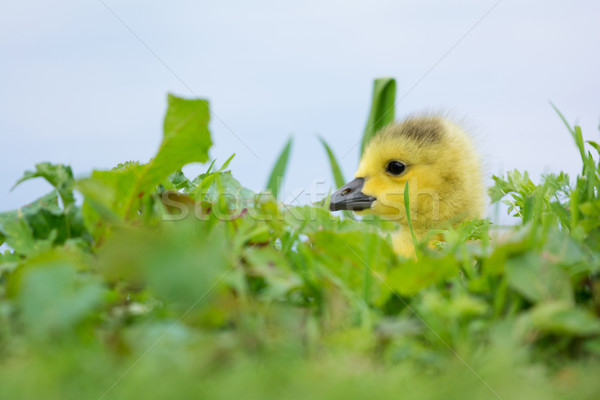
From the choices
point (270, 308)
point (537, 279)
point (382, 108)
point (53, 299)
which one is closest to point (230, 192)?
point (270, 308)

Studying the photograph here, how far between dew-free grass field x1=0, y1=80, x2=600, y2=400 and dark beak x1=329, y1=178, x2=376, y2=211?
2.15m

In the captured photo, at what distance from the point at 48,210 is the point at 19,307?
1.61 feet

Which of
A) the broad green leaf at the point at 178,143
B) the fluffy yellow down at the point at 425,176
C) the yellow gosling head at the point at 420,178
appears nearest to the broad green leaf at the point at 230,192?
the broad green leaf at the point at 178,143

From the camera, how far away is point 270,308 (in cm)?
121

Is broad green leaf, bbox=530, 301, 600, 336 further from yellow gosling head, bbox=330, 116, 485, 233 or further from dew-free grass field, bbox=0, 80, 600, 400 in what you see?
yellow gosling head, bbox=330, 116, 485, 233

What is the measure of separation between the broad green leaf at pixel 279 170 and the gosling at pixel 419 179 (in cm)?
87

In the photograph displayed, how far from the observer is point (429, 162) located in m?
3.69

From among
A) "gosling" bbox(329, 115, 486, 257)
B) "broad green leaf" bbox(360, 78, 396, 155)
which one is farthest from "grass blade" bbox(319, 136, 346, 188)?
"broad green leaf" bbox(360, 78, 396, 155)

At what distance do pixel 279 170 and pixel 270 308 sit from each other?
1527 mm

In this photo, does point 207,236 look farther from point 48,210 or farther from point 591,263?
point 591,263

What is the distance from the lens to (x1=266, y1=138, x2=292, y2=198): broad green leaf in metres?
2.48


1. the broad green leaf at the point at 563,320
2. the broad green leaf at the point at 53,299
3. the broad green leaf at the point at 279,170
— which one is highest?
the broad green leaf at the point at 563,320

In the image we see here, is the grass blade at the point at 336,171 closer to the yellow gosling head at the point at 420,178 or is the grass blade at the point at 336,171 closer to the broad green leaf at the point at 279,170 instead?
the yellow gosling head at the point at 420,178

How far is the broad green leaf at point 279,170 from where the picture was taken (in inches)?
97.8
